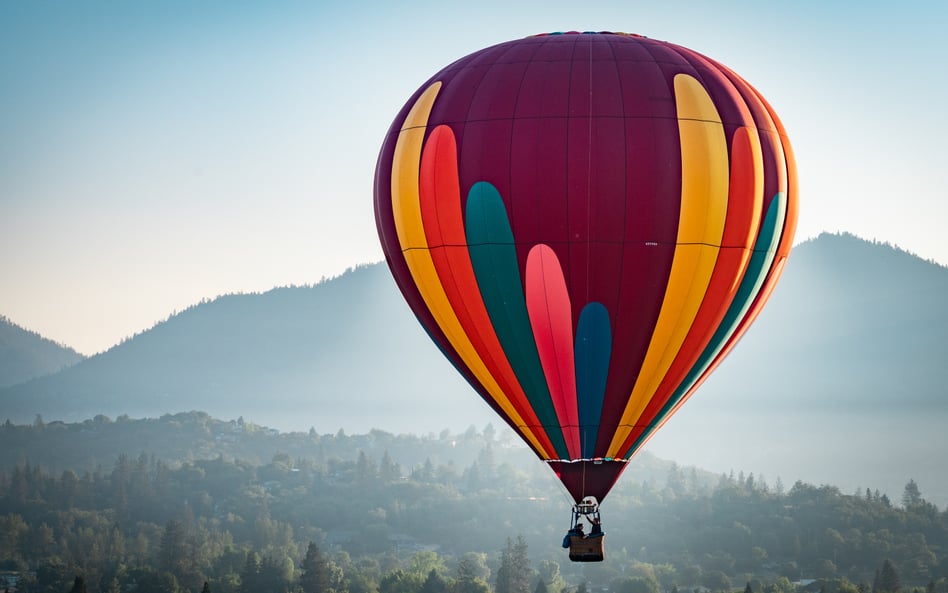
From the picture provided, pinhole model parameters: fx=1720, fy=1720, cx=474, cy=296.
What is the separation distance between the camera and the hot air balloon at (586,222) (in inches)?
1024

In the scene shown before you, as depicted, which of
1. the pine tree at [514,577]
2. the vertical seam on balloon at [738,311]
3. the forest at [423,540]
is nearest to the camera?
the vertical seam on balloon at [738,311]

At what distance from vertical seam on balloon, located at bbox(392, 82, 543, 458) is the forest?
7451cm

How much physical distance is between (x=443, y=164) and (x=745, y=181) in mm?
4755

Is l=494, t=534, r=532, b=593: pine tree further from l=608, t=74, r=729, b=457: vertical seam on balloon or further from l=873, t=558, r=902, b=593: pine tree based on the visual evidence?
l=608, t=74, r=729, b=457: vertical seam on balloon

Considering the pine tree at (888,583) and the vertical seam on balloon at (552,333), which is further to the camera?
the pine tree at (888,583)

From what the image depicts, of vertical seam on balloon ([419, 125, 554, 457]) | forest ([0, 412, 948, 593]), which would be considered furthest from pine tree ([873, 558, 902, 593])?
vertical seam on balloon ([419, 125, 554, 457])

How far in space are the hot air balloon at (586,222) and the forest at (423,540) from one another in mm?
75342

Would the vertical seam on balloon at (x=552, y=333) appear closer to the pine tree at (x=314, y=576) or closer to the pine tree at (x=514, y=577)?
the pine tree at (x=314, y=576)

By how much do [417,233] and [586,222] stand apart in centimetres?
312

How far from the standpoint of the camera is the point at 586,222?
84.8 feet

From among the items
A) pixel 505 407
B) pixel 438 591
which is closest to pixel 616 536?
pixel 438 591

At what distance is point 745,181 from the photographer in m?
27.0

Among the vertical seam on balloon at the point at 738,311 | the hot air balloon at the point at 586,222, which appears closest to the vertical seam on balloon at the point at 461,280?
the hot air balloon at the point at 586,222

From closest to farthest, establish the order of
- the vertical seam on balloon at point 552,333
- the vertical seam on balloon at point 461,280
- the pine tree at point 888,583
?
the vertical seam on balloon at point 552,333
the vertical seam on balloon at point 461,280
the pine tree at point 888,583
